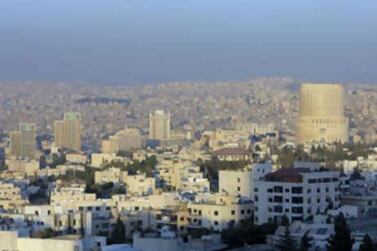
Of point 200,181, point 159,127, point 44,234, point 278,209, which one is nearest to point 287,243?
point 44,234

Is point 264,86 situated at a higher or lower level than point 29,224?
higher

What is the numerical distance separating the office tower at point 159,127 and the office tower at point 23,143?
31.9 ft

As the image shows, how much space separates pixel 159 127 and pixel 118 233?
50.6 metres

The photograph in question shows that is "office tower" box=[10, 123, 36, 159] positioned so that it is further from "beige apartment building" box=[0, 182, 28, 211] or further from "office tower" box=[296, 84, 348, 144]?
"beige apartment building" box=[0, 182, 28, 211]

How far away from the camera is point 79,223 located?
25750mm

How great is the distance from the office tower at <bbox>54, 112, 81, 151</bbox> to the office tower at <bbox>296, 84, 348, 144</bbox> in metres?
10.1

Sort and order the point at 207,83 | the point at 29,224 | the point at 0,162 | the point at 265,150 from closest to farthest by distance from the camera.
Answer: the point at 29,224, the point at 265,150, the point at 0,162, the point at 207,83

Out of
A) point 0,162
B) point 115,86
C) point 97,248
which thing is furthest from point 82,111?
point 97,248

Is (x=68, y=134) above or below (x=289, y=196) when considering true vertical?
above

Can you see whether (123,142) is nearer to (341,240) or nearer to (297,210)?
(297,210)

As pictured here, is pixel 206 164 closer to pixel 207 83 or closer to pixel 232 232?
pixel 232 232

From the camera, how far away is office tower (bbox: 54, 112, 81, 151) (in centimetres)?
6775

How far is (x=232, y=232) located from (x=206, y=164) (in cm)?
1711

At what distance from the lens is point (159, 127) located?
7488cm
